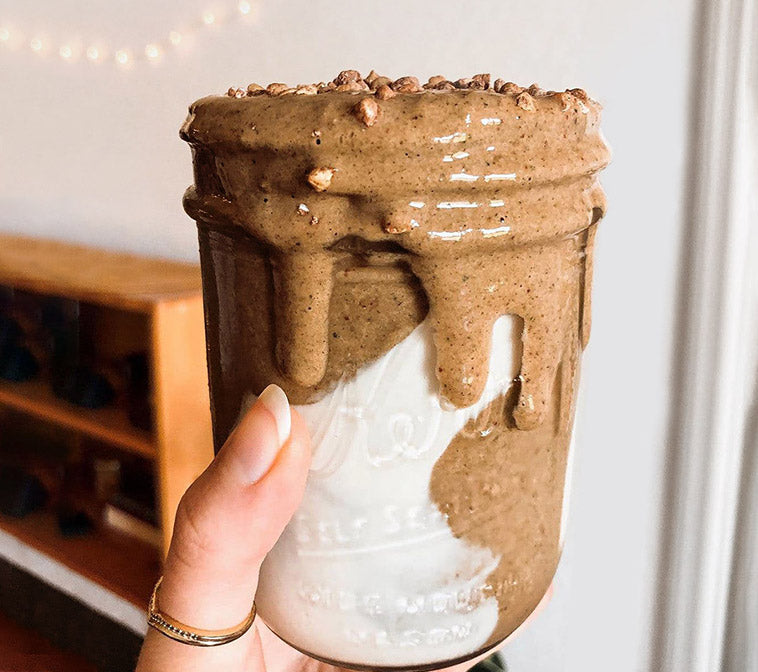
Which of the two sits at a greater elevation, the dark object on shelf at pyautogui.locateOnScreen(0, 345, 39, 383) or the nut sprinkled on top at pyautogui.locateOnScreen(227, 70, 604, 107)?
the nut sprinkled on top at pyautogui.locateOnScreen(227, 70, 604, 107)

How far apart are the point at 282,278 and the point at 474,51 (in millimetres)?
945

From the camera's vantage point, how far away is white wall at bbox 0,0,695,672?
1.17m

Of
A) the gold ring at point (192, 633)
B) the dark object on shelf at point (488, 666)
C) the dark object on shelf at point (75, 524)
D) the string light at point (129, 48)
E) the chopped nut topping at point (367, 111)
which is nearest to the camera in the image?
the chopped nut topping at point (367, 111)

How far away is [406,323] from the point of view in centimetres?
46

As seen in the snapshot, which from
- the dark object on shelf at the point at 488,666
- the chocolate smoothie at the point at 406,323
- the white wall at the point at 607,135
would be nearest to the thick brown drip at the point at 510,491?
the chocolate smoothie at the point at 406,323

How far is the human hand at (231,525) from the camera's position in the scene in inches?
19.3

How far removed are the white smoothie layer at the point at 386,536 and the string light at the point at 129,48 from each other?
1267mm

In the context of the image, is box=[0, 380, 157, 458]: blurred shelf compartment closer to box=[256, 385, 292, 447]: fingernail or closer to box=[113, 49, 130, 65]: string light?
box=[113, 49, 130, 65]: string light

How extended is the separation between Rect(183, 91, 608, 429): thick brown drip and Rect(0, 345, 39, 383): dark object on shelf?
1646mm

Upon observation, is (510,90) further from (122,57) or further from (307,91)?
(122,57)

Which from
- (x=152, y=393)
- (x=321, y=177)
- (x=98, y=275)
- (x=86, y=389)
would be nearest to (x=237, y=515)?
(x=321, y=177)

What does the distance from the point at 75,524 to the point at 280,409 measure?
1.64 metres

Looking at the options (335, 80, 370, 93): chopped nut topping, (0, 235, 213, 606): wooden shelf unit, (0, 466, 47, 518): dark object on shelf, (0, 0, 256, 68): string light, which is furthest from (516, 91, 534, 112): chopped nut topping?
(0, 466, 47, 518): dark object on shelf

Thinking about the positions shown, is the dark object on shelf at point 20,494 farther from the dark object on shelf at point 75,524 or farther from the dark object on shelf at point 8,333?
the dark object on shelf at point 8,333
